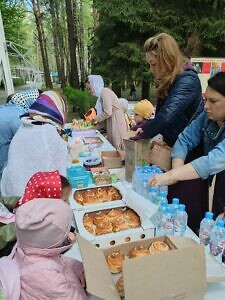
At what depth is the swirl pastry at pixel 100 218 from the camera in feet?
4.78

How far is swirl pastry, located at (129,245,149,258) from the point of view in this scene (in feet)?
3.89

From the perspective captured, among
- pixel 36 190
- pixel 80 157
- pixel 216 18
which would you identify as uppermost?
pixel 216 18

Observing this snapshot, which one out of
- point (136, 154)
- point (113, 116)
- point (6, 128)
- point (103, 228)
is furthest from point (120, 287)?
point (113, 116)

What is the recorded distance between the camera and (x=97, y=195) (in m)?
1.80

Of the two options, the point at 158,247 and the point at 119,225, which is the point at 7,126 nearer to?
the point at 119,225

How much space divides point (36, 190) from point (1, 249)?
1.13 ft

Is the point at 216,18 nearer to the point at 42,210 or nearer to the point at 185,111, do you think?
the point at 185,111

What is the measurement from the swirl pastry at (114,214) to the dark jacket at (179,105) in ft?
2.48

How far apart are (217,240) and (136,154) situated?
2.85ft

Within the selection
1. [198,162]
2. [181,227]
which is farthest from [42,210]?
[198,162]

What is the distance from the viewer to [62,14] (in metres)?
20.2

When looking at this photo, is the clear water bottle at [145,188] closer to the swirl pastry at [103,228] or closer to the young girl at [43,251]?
the swirl pastry at [103,228]

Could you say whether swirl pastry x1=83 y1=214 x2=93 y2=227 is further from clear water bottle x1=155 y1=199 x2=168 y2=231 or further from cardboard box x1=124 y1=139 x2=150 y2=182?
cardboard box x1=124 y1=139 x2=150 y2=182

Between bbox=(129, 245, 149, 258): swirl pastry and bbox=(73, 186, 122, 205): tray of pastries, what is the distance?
0.55 m
